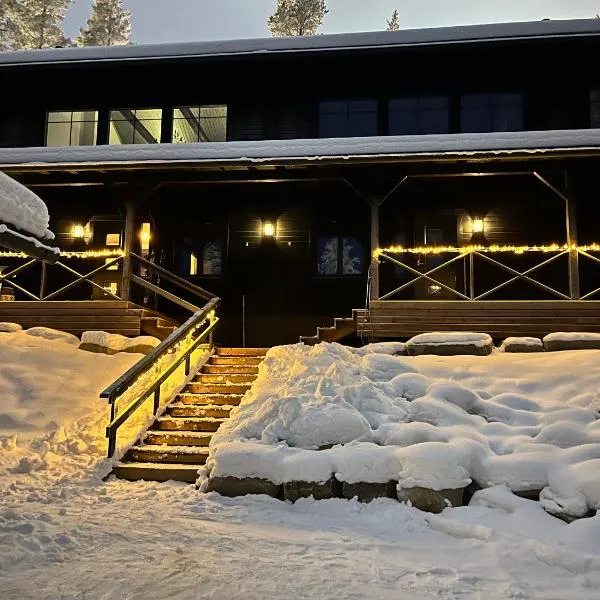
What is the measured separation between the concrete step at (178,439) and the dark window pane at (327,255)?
283 inches

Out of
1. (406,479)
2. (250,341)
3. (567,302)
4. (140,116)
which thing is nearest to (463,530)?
(406,479)

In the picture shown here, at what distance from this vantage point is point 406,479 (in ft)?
19.8

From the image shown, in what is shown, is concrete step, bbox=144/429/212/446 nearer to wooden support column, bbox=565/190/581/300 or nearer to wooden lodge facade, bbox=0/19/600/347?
wooden lodge facade, bbox=0/19/600/347

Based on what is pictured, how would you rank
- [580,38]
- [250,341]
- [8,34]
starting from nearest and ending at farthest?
[580,38], [250,341], [8,34]

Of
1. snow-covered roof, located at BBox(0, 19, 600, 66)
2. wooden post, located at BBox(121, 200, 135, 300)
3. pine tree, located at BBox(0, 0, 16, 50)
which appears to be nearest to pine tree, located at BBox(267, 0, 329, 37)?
pine tree, located at BBox(0, 0, 16, 50)

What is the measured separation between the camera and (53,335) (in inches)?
449

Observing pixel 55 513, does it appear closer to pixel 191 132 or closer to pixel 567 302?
pixel 567 302

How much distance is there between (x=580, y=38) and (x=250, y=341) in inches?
396

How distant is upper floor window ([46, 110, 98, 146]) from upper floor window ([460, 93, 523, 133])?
9.05m

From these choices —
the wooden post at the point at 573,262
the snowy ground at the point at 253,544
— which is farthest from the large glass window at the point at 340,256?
the snowy ground at the point at 253,544

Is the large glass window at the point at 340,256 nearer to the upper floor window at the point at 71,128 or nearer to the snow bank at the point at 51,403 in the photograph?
the snow bank at the point at 51,403

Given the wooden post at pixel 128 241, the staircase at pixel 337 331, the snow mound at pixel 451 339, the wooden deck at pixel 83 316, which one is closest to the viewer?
the snow mound at pixel 451 339

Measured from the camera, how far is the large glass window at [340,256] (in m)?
14.3

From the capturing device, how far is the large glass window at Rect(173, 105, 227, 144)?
14.7 metres
